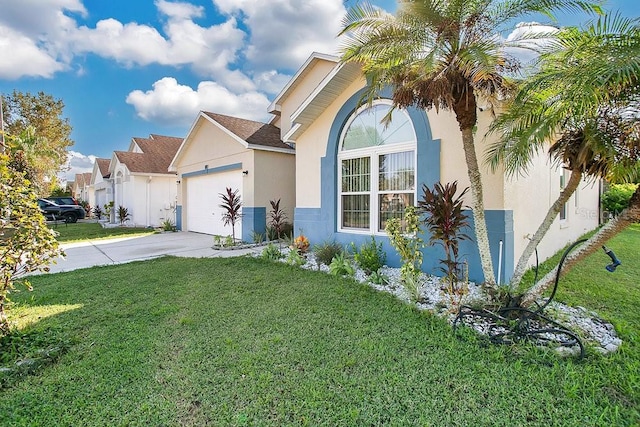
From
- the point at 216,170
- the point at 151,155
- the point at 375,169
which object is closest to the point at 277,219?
the point at 216,170

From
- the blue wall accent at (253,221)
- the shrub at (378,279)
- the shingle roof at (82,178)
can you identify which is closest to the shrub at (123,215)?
the blue wall accent at (253,221)

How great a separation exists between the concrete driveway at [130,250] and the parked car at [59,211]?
14.4 meters

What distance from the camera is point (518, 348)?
3.84 meters

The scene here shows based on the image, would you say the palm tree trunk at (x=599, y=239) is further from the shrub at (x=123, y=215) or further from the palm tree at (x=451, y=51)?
the shrub at (x=123, y=215)

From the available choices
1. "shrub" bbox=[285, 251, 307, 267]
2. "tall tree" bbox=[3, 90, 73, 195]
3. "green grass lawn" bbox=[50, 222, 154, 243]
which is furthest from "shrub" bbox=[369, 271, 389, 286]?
"tall tree" bbox=[3, 90, 73, 195]

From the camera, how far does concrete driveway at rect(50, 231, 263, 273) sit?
9.83 meters

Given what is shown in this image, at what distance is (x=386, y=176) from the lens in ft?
26.5

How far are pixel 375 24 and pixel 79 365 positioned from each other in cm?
656

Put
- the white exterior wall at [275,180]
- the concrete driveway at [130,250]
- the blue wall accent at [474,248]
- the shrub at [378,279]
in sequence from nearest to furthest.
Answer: the blue wall accent at [474,248] < the shrub at [378,279] < the concrete driveway at [130,250] < the white exterior wall at [275,180]

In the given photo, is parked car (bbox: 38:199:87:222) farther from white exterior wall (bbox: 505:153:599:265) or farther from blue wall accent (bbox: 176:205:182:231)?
white exterior wall (bbox: 505:153:599:265)

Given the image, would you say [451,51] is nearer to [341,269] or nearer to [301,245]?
[341,269]

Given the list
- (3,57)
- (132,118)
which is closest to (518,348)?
(3,57)

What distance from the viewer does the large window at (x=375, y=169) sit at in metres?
7.65

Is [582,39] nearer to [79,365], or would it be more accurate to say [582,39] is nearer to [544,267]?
[544,267]
